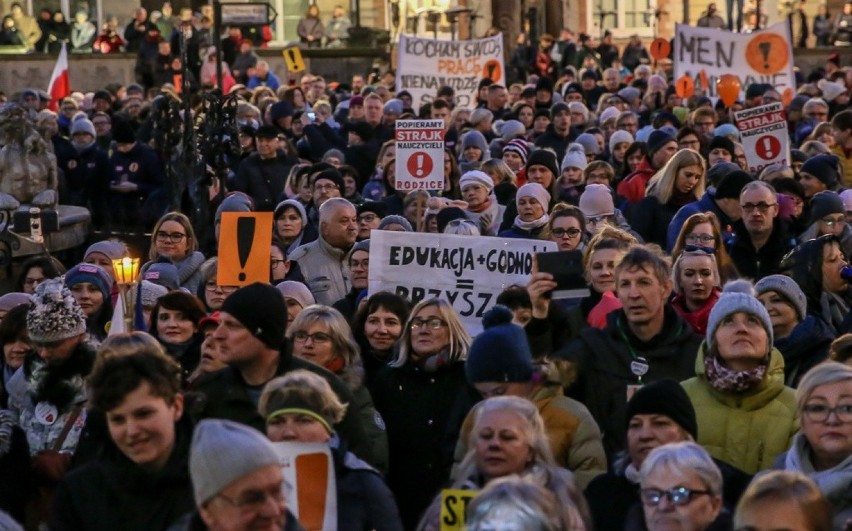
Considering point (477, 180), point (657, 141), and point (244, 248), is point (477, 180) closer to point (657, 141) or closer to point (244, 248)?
point (657, 141)

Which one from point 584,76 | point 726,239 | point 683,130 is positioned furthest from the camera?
point 584,76

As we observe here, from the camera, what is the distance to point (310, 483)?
611 cm

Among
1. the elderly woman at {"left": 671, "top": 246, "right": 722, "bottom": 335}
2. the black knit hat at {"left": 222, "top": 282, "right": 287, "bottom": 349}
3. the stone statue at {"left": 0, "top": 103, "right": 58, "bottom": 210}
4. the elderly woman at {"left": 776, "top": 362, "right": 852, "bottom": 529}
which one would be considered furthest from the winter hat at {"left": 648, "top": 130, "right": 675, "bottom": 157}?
the elderly woman at {"left": 776, "top": 362, "right": 852, "bottom": 529}

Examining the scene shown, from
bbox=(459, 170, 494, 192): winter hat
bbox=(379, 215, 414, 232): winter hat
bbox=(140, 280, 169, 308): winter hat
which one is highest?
bbox=(459, 170, 494, 192): winter hat

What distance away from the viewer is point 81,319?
795cm

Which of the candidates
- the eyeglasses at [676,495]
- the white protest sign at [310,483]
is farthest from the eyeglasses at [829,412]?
the white protest sign at [310,483]

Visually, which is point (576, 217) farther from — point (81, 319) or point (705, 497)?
point (705, 497)

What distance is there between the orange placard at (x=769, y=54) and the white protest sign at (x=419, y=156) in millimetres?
9876

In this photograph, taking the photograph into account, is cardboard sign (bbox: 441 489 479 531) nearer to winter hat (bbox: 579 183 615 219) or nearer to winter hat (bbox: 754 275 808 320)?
winter hat (bbox: 754 275 808 320)

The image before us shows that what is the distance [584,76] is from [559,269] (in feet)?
65.0

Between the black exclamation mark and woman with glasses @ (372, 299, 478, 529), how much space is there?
2.14m

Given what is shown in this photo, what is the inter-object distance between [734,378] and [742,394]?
0.28ft

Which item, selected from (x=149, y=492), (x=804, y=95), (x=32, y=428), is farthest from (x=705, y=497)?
(x=804, y=95)

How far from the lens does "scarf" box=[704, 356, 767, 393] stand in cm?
730
